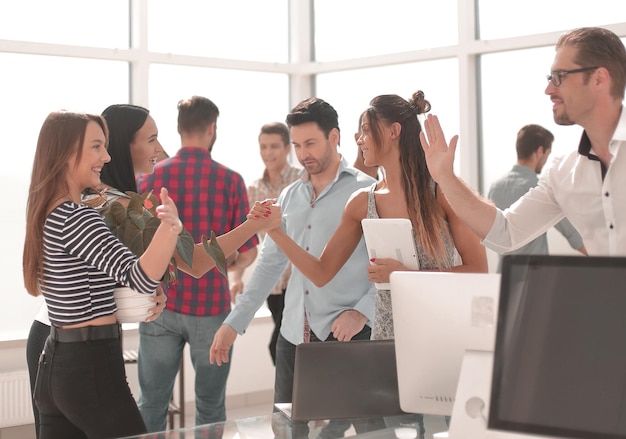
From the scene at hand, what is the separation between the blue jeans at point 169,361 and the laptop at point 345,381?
1.68m

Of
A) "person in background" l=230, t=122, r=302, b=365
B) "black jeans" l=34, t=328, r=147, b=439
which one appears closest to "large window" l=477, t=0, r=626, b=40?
"person in background" l=230, t=122, r=302, b=365

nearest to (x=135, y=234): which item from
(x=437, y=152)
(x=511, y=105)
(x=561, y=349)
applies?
(x=437, y=152)

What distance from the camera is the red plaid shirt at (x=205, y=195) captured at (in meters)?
4.27

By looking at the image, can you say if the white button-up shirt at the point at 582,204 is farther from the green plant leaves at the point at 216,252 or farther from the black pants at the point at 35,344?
the black pants at the point at 35,344

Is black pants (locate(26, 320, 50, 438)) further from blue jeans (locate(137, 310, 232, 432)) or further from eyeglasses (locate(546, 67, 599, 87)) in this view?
eyeglasses (locate(546, 67, 599, 87))

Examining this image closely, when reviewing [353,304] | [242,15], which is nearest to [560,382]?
[353,304]

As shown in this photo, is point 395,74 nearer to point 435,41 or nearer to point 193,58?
point 435,41

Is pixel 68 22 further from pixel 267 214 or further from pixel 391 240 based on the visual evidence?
pixel 391 240

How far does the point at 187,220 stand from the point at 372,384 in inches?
78.4

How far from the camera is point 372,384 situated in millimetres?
2539

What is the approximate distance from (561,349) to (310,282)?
6.33 feet

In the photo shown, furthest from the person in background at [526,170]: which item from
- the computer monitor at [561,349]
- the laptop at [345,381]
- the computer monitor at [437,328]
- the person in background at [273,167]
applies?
the computer monitor at [561,349]

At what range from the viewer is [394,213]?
321 cm

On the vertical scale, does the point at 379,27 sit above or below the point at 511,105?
above
